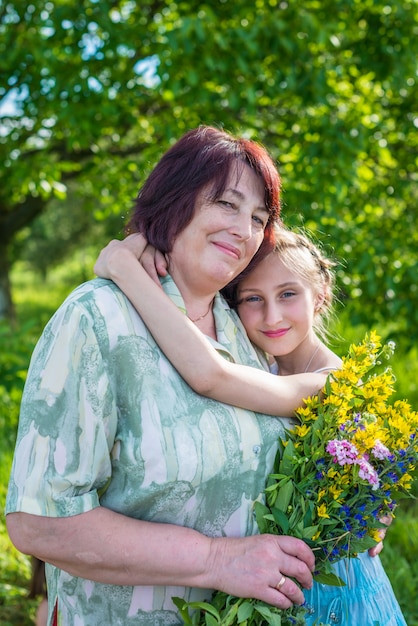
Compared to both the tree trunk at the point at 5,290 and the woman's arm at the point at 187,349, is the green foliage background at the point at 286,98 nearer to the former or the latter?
the woman's arm at the point at 187,349

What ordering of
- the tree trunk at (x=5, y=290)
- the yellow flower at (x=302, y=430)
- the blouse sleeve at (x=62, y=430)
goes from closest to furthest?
the blouse sleeve at (x=62, y=430), the yellow flower at (x=302, y=430), the tree trunk at (x=5, y=290)

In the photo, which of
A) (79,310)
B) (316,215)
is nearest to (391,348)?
(79,310)

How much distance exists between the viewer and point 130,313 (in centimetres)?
168

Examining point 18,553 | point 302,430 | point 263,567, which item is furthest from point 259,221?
point 18,553

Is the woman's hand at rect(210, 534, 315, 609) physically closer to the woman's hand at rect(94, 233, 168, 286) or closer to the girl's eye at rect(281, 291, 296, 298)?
the woman's hand at rect(94, 233, 168, 286)

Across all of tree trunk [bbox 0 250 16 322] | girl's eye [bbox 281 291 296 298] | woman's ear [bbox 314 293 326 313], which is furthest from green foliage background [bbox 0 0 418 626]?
tree trunk [bbox 0 250 16 322]

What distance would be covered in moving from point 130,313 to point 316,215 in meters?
3.41

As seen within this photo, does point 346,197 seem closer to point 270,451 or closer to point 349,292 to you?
point 349,292

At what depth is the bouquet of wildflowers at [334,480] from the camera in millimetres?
1701

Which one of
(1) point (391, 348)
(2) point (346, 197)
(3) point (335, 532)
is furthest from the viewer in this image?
(2) point (346, 197)

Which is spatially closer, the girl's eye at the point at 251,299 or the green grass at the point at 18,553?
the girl's eye at the point at 251,299

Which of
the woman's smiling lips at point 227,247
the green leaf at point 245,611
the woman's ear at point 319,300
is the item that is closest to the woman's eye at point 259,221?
the woman's smiling lips at point 227,247

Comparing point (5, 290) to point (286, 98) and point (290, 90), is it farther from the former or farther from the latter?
point (290, 90)

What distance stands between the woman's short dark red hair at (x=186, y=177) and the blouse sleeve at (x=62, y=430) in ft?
1.47
